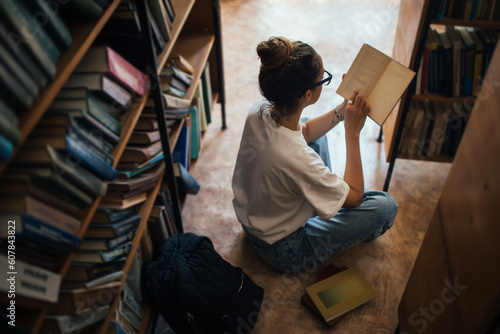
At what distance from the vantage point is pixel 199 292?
1.41 metres

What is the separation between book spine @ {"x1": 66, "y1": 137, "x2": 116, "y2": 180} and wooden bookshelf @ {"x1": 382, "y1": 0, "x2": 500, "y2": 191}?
51.5 inches

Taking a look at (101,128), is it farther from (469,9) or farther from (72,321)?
(469,9)

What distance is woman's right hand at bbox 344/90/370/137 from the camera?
4.80 ft

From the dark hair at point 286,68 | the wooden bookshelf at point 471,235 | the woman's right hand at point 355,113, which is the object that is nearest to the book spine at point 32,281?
the dark hair at point 286,68

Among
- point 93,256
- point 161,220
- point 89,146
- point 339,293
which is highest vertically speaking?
point 89,146

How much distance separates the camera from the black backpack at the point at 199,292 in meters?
1.41

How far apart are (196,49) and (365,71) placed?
0.98 meters

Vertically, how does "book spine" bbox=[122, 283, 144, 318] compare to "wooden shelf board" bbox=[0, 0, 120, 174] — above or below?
below

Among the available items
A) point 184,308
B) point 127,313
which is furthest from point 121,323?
point 184,308

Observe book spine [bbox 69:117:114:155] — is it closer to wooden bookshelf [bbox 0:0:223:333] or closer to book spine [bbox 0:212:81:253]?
wooden bookshelf [bbox 0:0:223:333]

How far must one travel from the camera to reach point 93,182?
0.99m

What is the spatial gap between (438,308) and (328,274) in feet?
2.06

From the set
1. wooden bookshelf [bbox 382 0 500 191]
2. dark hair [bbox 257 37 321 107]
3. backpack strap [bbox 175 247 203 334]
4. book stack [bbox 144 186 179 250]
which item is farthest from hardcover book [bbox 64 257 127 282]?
wooden bookshelf [bbox 382 0 500 191]

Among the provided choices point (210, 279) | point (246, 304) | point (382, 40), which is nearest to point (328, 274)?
point (246, 304)
